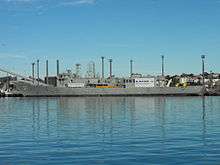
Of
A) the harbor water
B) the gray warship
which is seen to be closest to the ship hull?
the gray warship

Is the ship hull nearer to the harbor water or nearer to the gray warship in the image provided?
the gray warship

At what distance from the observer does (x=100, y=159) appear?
21594 mm

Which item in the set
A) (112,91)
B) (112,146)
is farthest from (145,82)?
(112,146)

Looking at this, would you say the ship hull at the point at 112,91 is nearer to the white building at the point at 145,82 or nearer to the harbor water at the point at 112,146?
the white building at the point at 145,82

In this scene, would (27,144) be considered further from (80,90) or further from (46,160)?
(80,90)

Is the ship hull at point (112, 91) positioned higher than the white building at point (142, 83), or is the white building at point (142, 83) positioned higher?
the white building at point (142, 83)

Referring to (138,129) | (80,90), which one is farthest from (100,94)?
(138,129)

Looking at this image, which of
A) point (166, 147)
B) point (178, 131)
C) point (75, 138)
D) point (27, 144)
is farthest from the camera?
point (178, 131)

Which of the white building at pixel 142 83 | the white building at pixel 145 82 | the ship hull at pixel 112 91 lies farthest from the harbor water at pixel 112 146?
the white building at pixel 145 82

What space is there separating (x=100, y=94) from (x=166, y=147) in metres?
162

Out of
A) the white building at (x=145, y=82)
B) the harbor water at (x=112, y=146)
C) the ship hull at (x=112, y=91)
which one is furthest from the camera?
the white building at (x=145, y=82)

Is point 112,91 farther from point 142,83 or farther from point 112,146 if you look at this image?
point 112,146

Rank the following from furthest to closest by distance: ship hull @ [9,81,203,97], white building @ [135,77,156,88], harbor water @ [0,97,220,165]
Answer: white building @ [135,77,156,88] → ship hull @ [9,81,203,97] → harbor water @ [0,97,220,165]

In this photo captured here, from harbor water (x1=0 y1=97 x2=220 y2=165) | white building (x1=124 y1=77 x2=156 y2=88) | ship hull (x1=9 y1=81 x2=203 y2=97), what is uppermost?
white building (x1=124 y1=77 x2=156 y2=88)
